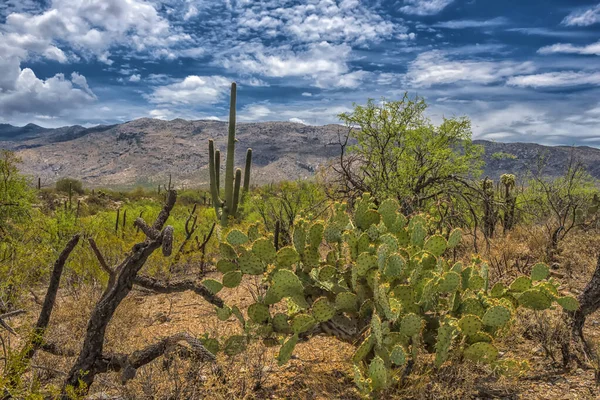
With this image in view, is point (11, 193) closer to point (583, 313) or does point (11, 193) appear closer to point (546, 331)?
point (546, 331)

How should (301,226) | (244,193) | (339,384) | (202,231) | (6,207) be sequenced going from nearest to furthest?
(339,384) < (301,226) < (6,207) < (202,231) < (244,193)

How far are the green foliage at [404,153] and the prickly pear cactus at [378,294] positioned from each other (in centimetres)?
465

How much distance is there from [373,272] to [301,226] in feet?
2.89

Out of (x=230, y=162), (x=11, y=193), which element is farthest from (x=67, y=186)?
(x=11, y=193)

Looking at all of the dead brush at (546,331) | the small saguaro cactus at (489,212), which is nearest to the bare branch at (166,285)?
the dead brush at (546,331)

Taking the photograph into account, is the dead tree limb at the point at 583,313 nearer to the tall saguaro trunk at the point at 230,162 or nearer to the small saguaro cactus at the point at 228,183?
the small saguaro cactus at the point at 228,183

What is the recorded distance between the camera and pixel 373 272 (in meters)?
3.99

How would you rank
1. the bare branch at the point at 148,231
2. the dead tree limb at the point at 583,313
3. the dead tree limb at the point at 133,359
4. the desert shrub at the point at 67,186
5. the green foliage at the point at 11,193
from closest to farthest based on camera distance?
the bare branch at the point at 148,231 < the dead tree limb at the point at 133,359 < the dead tree limb at the point at 583,313 < the green foliage at the point at 11,193 < the desert shrub at the point at 67,186

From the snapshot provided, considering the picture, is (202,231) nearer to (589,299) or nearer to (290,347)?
(290,347)

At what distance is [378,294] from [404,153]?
6520 millimetres

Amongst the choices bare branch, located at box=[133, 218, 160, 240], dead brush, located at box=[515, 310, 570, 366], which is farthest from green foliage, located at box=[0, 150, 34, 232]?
dead brush, located at box=[515, 310, 570, 366]

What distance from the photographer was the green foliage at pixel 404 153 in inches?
371

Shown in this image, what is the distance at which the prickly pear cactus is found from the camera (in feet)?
12.1

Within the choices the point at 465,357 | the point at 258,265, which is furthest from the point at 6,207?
the point at 465,357
